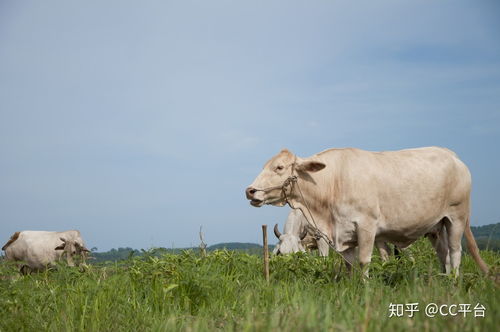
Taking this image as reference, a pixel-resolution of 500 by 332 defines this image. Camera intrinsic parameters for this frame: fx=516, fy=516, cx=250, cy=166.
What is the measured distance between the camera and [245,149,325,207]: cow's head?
7152mm

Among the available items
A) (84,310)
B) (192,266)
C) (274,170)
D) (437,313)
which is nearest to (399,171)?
(274,170)

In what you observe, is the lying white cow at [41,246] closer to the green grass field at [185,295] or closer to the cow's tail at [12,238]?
the cow's tail at [12,238]

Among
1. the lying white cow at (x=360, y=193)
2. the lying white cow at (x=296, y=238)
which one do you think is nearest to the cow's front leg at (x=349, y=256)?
the lying white cow at (x=360, y=193)

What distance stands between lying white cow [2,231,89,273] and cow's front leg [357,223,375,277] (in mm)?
11509

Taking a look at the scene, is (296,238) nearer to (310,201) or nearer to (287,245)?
(287,245)

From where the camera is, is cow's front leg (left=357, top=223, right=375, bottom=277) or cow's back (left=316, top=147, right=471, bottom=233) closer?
cow's front leg (left=357, top=223, right=375, bottom=277)

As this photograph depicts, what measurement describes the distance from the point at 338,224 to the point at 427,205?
5.09ft

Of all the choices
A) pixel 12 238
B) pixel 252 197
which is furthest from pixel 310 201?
pixel 12 238

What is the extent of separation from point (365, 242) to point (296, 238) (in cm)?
692

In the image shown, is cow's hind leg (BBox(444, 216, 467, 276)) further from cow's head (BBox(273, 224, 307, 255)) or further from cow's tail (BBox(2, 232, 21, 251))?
cow's tail (BBox(2, 232, 21, 251))

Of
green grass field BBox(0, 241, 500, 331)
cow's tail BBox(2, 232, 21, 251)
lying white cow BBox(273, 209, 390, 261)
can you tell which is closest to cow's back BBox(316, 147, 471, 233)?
green grass field BBox(0, 241, 500, 331)

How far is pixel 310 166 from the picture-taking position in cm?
720

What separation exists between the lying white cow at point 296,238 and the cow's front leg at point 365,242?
4.23m

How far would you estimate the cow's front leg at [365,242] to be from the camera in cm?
693
